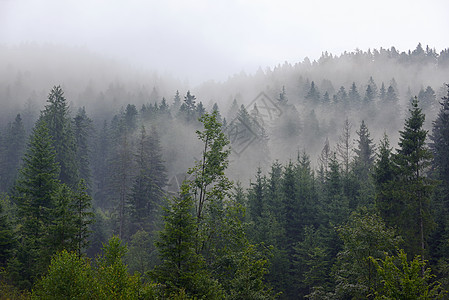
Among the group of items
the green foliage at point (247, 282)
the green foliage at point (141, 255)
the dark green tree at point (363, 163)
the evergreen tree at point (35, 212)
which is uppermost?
the dark green tree at point (363, 163)

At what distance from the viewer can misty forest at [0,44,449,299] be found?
1683cm

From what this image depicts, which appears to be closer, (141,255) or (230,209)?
(230,209)

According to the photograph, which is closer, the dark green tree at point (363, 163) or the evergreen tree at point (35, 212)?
the evergreen tree at point (35, 212)

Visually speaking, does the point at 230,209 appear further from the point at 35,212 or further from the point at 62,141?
the point at 62,141

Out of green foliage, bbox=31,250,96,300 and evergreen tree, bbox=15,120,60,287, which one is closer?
green foliage, bbox=31,250,96,300

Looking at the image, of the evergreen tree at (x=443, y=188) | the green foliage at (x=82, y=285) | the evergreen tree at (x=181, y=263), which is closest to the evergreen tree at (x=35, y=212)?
the green foliage at (x=82, y=285)

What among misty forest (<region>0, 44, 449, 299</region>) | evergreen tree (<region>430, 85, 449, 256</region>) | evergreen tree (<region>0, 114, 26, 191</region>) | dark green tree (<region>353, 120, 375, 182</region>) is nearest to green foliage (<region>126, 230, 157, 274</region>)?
misty forest (<region>0, 44, 449, 299</region>)

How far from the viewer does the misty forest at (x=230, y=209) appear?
16828 mm

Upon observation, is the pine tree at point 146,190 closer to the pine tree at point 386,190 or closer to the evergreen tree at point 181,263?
the evergreen tree at point 181,263

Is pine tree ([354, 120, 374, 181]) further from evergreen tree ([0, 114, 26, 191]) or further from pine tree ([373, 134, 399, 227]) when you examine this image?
evergreen tree ([0, 114, 26, 191])

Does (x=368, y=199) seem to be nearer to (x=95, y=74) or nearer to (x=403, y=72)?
(x=403, y=72)

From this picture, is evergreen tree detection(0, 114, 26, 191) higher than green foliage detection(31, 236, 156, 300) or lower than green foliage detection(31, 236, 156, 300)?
higher

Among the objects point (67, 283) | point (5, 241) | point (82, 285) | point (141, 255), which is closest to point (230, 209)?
point (82, 285)

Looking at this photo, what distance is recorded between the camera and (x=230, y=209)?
835 inches
